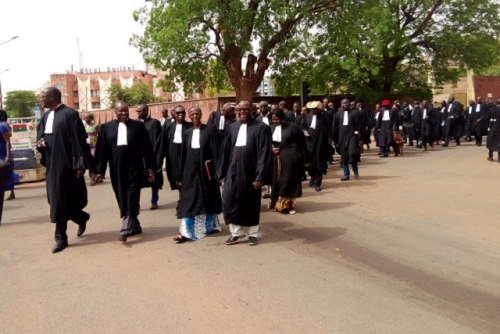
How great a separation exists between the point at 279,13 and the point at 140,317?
694 inches

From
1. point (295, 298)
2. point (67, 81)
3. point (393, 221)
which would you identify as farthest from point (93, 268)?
point (67, 81)

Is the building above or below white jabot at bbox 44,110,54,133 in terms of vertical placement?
above

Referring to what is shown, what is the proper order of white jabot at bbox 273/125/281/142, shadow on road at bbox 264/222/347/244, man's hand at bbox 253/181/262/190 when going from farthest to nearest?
white jabot at bbox 273/125/281/142
shadow on road at bbox 264/222/347/244
man's hand at bbox 253/181/262/190

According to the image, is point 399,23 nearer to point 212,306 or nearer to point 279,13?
point 279,13

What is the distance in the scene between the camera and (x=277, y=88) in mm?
26766

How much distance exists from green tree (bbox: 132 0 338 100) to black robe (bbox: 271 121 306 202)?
463 inches

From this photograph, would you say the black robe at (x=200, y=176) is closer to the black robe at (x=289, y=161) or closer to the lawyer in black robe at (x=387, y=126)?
the black robe at (x=289, y=161)

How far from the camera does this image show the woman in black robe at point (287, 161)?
8820 mm

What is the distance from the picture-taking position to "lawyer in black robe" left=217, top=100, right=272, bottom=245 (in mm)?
6777

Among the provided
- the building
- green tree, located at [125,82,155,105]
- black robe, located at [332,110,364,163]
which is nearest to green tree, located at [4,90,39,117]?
the building

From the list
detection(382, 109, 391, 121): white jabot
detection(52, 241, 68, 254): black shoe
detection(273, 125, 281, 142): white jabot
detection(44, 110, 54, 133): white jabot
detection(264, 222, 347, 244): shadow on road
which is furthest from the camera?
detection(382, 109, 391, 121): white jabot

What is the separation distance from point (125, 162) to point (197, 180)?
0.98 metres

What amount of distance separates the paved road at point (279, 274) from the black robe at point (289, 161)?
45cm

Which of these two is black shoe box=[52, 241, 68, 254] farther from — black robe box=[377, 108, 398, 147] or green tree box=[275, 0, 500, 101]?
green tree box=[275, 0, 500, 101]
